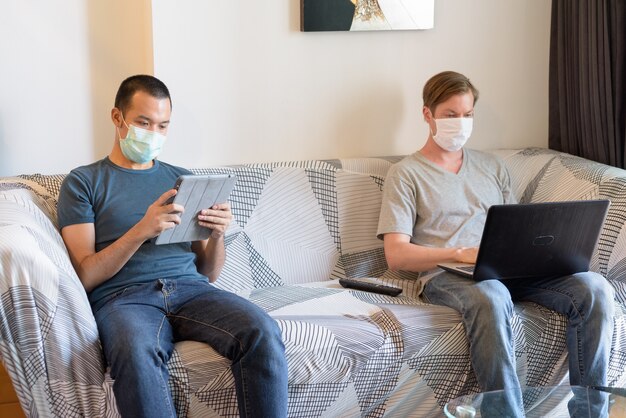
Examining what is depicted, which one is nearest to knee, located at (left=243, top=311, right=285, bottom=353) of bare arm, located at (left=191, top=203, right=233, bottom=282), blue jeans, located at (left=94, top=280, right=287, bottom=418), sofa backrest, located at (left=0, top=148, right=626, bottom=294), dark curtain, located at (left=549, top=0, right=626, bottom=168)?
blue jeans, located at (left=94, top=280, right=287, bottom=418)

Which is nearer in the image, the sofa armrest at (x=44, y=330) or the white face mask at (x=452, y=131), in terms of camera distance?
the sofa armrest at (x=44, y=330)

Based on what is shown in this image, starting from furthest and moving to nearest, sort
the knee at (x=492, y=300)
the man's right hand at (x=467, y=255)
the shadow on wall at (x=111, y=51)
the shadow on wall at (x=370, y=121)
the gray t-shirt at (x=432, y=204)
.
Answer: the shadow on wall at (x=370, y=121) < the shadow on wall at (x=111, y=51) < the gray t-shirt at (x=432, y=204) < the man's right hand at (x=467, y=255) < the knee at (x=492, y=300)

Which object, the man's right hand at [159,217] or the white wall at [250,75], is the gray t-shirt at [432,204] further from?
the man's right hand at [159,217]

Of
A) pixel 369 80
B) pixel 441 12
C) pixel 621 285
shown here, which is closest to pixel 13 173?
pixel 369 80

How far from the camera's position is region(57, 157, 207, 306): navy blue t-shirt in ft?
7.64

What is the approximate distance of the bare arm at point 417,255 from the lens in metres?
2.61

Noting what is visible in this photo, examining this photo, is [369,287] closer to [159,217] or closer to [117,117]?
[159,217]

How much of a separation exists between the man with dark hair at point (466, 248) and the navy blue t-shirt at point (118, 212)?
0.68m

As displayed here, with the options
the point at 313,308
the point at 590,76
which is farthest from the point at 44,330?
the point at 590,76

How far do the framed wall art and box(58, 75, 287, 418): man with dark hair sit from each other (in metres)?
0.76

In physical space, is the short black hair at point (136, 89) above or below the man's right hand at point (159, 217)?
above

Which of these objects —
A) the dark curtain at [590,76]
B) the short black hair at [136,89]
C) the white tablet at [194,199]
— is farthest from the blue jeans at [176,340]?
the dark curtain at [590,76]

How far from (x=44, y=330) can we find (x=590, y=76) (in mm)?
2070

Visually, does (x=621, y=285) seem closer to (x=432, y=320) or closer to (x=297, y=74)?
(x=432, y=320)
